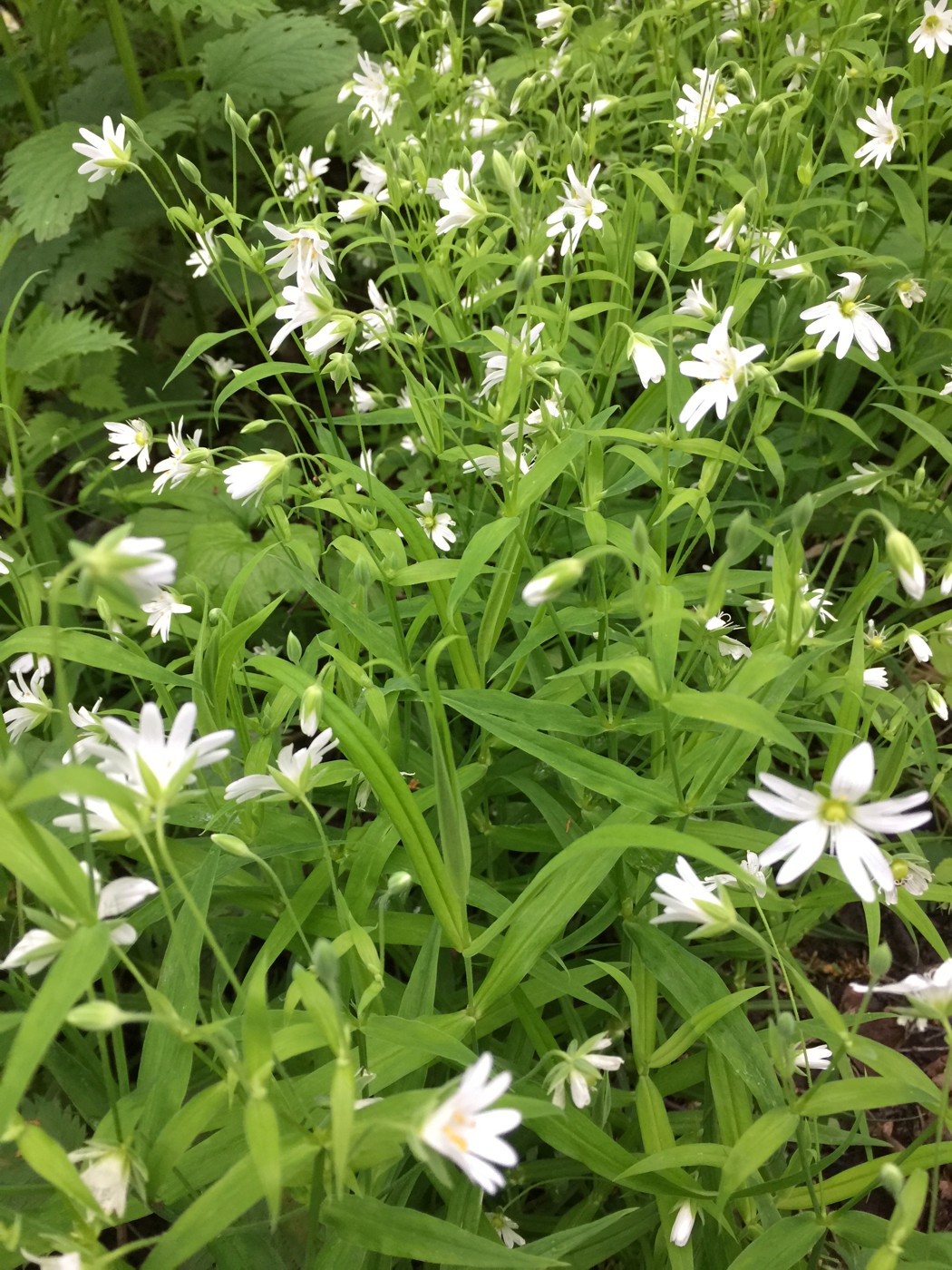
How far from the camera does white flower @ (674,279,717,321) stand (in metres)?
1.65

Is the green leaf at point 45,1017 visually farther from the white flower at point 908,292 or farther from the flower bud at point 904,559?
the white flower at point 908,292

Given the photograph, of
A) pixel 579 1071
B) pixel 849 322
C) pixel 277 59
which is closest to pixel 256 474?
pixel 579 1071

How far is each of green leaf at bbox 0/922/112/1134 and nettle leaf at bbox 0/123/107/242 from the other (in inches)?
85.3

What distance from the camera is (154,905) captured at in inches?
51.8

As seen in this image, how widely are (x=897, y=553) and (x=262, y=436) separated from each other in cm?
240

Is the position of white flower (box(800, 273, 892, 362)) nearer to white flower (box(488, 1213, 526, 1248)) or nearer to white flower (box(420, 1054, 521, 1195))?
white flower (box(420, 1054, 521, 1195))

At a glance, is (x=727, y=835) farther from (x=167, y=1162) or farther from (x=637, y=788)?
(x=167, y=1162)

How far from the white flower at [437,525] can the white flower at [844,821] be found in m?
1.00

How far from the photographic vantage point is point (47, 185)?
2.45 meters

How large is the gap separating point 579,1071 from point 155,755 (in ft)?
2.13

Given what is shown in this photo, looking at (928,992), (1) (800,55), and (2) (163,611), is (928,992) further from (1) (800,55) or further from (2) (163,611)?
(1) (800,55)

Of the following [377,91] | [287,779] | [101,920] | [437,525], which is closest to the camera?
[101,920]

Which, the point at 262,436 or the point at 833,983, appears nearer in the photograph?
the point at 833,983

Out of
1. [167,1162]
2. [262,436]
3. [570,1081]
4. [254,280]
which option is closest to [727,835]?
[570,1081]
